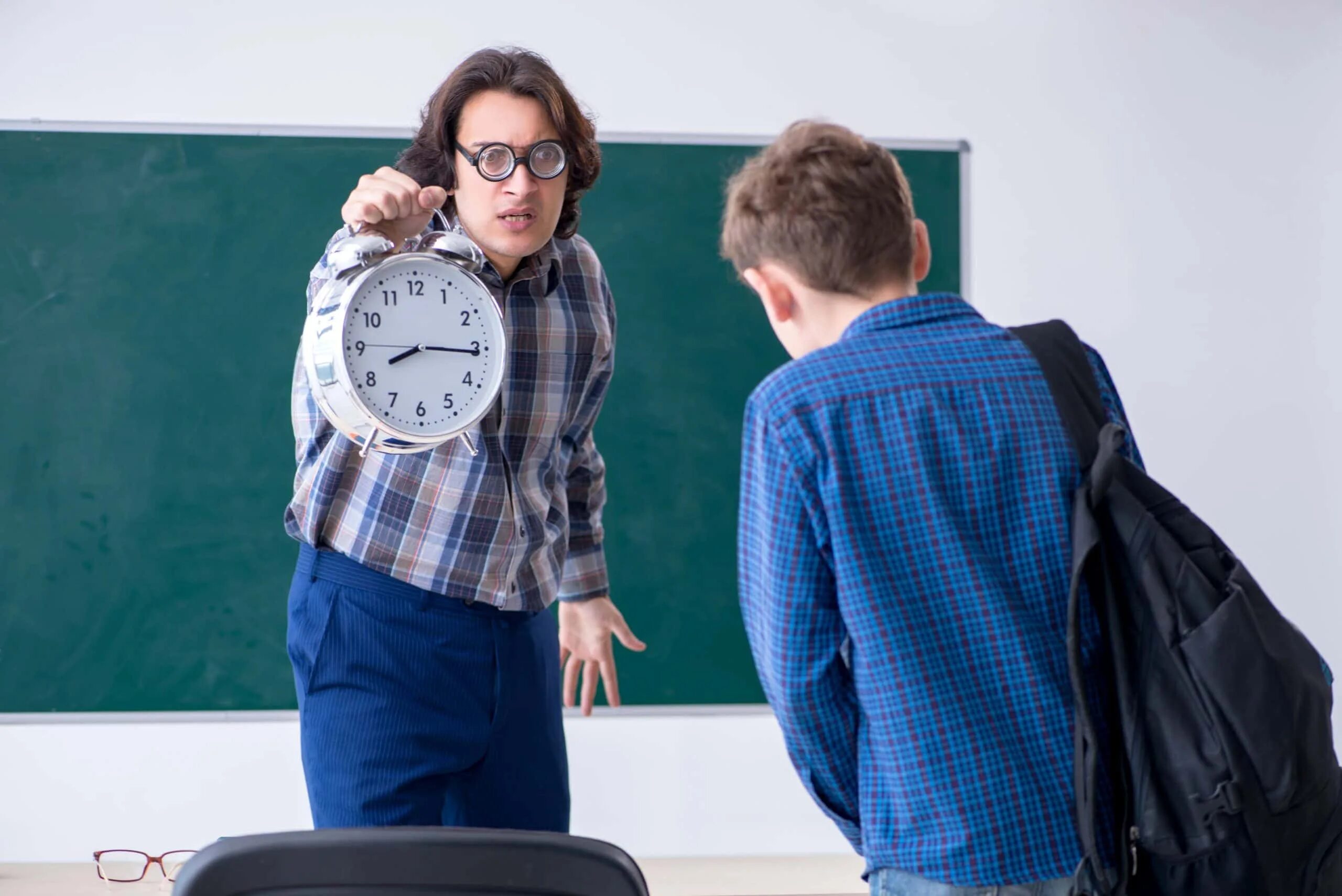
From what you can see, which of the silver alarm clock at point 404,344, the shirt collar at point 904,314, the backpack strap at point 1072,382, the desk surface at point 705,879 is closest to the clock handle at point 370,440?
the silver alarm clock at point 404,344

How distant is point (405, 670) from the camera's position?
4.59ft

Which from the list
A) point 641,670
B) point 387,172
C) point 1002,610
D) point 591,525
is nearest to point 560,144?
point 387,172

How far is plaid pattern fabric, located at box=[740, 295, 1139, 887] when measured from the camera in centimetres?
101

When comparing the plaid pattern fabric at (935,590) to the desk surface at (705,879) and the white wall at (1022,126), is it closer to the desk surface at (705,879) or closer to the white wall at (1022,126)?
the desk surface at (705,879)

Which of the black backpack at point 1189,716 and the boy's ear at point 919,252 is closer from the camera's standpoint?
the black backpack at point 1189,716

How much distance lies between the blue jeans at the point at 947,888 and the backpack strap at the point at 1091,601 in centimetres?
2

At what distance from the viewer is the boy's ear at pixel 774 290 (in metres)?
1.17

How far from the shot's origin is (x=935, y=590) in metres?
1.02

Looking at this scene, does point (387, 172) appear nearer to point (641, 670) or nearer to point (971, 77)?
point (641, 670)

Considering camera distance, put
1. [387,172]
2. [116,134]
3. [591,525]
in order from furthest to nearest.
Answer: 1. [116,134]
2. [591,525]
3. [387,172]

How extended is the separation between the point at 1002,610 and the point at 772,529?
0.22 m

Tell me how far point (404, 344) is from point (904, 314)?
0.54 metres

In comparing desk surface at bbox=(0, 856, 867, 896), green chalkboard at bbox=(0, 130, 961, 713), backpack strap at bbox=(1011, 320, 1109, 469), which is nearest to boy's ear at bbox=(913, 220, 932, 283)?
backpack strap at bbox=(1011, 320, 1109, 469)

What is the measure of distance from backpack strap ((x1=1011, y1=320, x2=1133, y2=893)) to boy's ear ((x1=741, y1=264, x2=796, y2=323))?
25 centimetres
